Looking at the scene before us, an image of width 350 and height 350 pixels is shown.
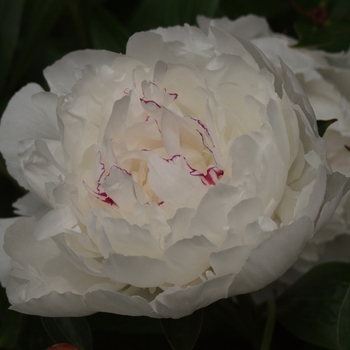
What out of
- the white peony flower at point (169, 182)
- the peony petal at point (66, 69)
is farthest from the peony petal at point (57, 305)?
the peony petal at point (66, 69)

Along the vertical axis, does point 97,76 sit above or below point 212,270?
above

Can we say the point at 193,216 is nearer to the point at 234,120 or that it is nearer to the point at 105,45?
the point at 234,120

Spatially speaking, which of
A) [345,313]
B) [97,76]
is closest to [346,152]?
[345,313]

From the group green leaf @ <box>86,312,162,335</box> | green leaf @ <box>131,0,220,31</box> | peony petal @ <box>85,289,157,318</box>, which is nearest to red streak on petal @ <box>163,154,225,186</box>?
peony petal @ <box>85,289,157,318</box>

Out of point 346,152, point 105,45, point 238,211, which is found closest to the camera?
point 238,211

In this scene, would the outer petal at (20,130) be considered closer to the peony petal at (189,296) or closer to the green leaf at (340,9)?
the peony petal at (189,296)

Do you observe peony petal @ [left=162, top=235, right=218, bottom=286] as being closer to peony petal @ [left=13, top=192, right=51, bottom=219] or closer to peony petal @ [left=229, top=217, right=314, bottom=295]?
peony petal @ [left=229, top=217, right=314, bottom=295]
